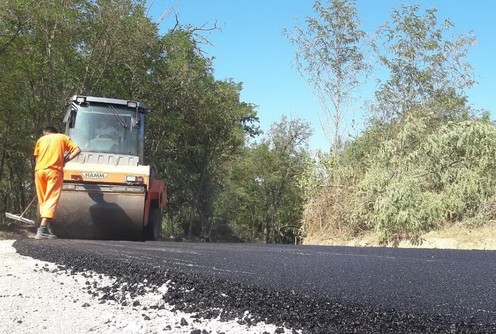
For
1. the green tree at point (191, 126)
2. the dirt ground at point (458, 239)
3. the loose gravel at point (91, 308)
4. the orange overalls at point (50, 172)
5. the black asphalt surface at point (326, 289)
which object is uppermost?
the green tree at point (191, 126)

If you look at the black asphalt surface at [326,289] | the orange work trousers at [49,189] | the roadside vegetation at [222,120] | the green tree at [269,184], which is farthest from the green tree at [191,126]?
the black asphalt surface at [326,289]

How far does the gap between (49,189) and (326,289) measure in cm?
491

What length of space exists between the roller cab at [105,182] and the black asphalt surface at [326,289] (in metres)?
2.79

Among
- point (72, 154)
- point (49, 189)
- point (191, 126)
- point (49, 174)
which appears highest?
point (191, 126)

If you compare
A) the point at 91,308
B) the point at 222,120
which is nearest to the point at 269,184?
the point at 222,120

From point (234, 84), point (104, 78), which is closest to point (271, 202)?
point (234, 84)

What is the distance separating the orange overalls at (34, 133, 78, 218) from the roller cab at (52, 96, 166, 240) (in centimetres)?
45

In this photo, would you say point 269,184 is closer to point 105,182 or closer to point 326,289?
point 105,182

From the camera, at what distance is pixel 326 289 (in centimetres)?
282

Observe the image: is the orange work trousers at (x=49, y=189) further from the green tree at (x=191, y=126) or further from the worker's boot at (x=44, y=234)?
the green tree at (x=191, y=126)

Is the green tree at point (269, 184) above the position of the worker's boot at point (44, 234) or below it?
above

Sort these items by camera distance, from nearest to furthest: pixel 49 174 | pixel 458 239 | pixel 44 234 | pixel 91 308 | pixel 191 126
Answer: pixel 91 308 < pixel 49 174 < pixel 44 234 < pixel 458 239 < pixel 191 126

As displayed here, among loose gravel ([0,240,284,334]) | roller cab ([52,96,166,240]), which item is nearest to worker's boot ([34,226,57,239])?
roller cab ([52,96,166,240])

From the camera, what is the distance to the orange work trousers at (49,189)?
6.70 m
